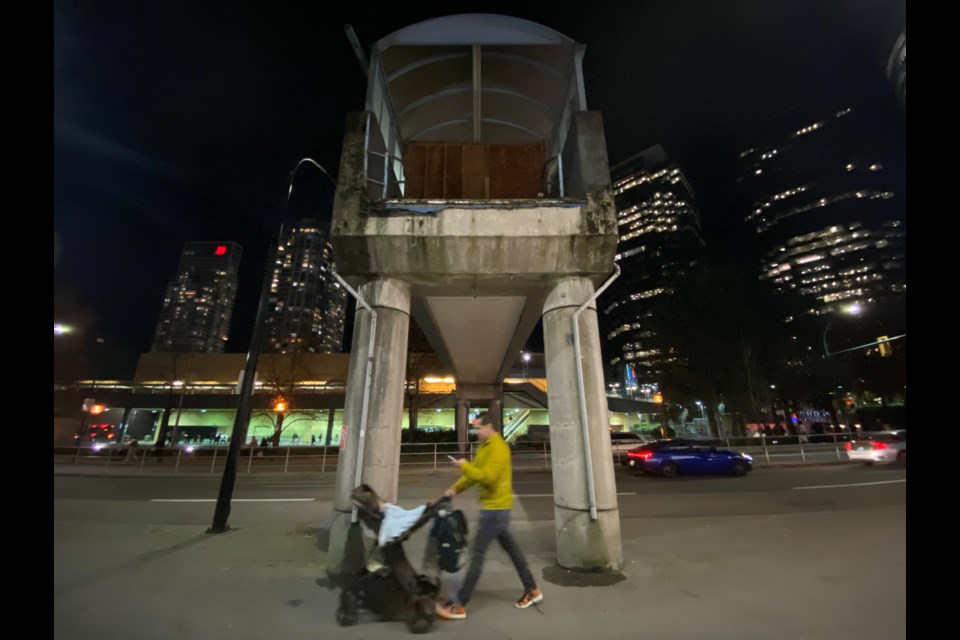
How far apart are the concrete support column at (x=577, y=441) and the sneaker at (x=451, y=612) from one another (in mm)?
1880

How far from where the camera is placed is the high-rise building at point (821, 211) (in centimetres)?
9531

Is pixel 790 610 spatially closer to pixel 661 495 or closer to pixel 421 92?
pixel 661 495

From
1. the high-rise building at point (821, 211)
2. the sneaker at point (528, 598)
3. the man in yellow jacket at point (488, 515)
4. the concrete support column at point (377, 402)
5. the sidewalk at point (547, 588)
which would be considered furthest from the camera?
the high-rise building at point (821, 211)

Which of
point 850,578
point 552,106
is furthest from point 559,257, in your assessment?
point 850,578

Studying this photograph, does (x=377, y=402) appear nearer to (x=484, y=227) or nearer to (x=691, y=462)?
(x=484, y=227)

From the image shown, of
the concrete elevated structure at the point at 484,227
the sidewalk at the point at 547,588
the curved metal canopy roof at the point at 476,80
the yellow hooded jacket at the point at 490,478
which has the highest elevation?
the curved metal canopy roof at the point at 476,80

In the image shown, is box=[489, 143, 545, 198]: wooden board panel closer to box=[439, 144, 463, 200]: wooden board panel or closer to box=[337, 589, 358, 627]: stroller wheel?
box=[439, 144, 463, 200]: wooden board panel

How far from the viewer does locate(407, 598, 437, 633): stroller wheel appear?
347cm

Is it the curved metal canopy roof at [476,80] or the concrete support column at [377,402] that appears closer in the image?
the concrete support column at [377,402]

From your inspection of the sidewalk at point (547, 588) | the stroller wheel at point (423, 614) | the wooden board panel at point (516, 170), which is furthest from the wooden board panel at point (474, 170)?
the stroller wheel at point (423, 614)

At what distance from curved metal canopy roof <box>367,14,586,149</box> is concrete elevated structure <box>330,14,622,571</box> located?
0.09ft

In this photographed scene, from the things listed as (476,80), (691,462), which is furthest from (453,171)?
(691,462)

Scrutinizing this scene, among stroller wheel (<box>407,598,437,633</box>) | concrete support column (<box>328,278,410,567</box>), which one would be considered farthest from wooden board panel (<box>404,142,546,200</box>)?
stroller wheel (<box>407,598,437,633</box>)

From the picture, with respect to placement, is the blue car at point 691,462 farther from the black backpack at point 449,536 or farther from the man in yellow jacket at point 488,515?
the black backpack at point 449,536
